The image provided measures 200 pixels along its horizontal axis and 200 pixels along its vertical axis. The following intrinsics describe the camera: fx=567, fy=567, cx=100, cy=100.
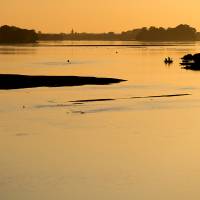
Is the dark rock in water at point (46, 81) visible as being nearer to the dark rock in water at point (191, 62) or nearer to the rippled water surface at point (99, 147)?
the rippled water surface at point (99, 147)

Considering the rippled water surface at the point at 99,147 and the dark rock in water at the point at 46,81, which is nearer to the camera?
the rippled water surface at the point at 99,147

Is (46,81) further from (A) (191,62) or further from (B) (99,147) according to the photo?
(A) (191,62)

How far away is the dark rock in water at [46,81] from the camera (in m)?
44.2

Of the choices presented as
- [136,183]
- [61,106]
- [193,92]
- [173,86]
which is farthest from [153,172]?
[173,86]

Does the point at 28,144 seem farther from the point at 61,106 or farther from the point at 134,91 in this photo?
the point at 134,91

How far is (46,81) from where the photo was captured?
47.3 m

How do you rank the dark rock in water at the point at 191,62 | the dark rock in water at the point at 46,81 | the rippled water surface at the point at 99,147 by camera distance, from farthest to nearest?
1. the dark rock in water at the point at 191,62
2. the dark rock in water at the point at 46,81
3. the rippled water surface at the point at 99,147

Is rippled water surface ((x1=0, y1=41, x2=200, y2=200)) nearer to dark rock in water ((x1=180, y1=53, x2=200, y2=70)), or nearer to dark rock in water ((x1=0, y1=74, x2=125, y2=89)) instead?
dark rock in water ((x1=0, y1=74, x2=125, y2=89))

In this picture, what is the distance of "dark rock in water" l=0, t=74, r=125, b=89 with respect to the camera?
44.2 m

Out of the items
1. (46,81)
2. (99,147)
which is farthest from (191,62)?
(99,147)

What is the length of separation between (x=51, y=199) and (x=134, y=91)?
26347 millimetres

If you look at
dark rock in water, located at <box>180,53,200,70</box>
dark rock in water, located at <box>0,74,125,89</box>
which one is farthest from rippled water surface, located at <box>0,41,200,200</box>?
dark rock in water, located at <box>180,53,200,70</box>

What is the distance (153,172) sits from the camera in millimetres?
16781

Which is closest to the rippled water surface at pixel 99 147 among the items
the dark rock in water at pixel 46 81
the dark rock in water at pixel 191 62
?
the dark rock in water at pixel 46 81
